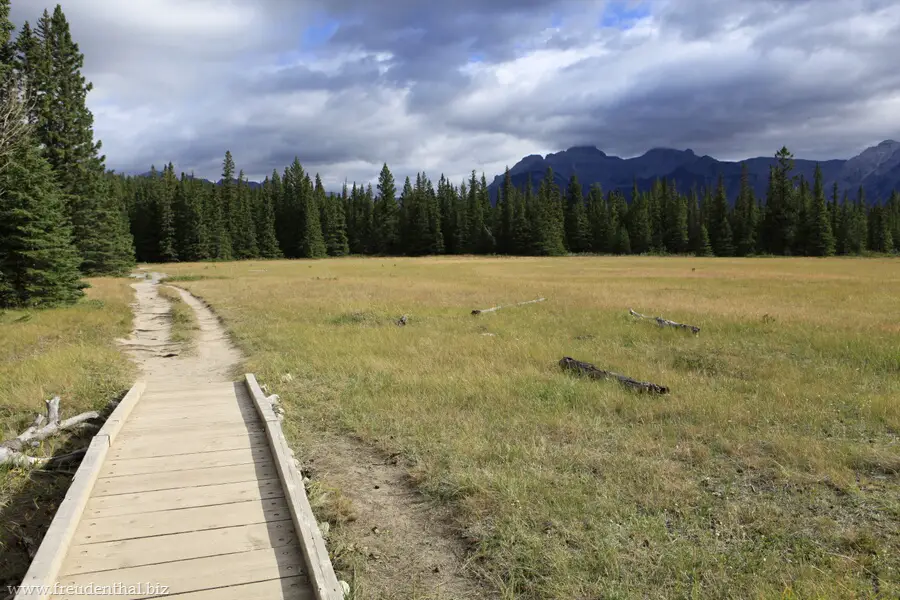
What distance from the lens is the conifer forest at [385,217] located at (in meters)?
42.8

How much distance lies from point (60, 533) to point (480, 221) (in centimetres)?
10095

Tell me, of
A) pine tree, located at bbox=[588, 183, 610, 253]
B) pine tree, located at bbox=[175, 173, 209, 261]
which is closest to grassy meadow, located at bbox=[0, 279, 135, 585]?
pine tree, located at bbox=[175, 173, 209, 261]

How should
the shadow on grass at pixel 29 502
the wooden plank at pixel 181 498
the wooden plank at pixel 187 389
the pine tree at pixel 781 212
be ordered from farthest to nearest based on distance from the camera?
the pine tree at pixel 781 212, the wooden plank at pixel 187 389, the wooden plank at pixel 181 498, the shadow on grass at pixel 29 502

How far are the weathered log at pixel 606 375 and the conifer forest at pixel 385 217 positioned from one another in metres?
43.0

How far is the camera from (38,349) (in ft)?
44.1

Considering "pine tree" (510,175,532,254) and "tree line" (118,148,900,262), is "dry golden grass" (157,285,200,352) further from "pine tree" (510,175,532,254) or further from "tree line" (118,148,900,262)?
"pine tree" (510,175,532,254)

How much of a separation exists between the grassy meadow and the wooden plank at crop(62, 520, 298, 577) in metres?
0.89

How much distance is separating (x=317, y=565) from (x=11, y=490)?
176 inches

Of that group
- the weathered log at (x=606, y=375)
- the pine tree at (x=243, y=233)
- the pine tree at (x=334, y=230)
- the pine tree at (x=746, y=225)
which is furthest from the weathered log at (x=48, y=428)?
the pine tree at (x=746, y=225)

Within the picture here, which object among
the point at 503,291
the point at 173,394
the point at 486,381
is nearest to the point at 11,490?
the point at 173,394

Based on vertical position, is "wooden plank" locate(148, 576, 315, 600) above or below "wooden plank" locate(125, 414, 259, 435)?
below

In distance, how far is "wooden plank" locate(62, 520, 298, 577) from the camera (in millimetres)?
4074

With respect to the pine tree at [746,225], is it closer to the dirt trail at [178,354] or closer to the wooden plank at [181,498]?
the dirt trail at [178,354]

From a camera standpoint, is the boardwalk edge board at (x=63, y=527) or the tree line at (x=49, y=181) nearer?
the boardwalk edge board at (x=63, y=527)
